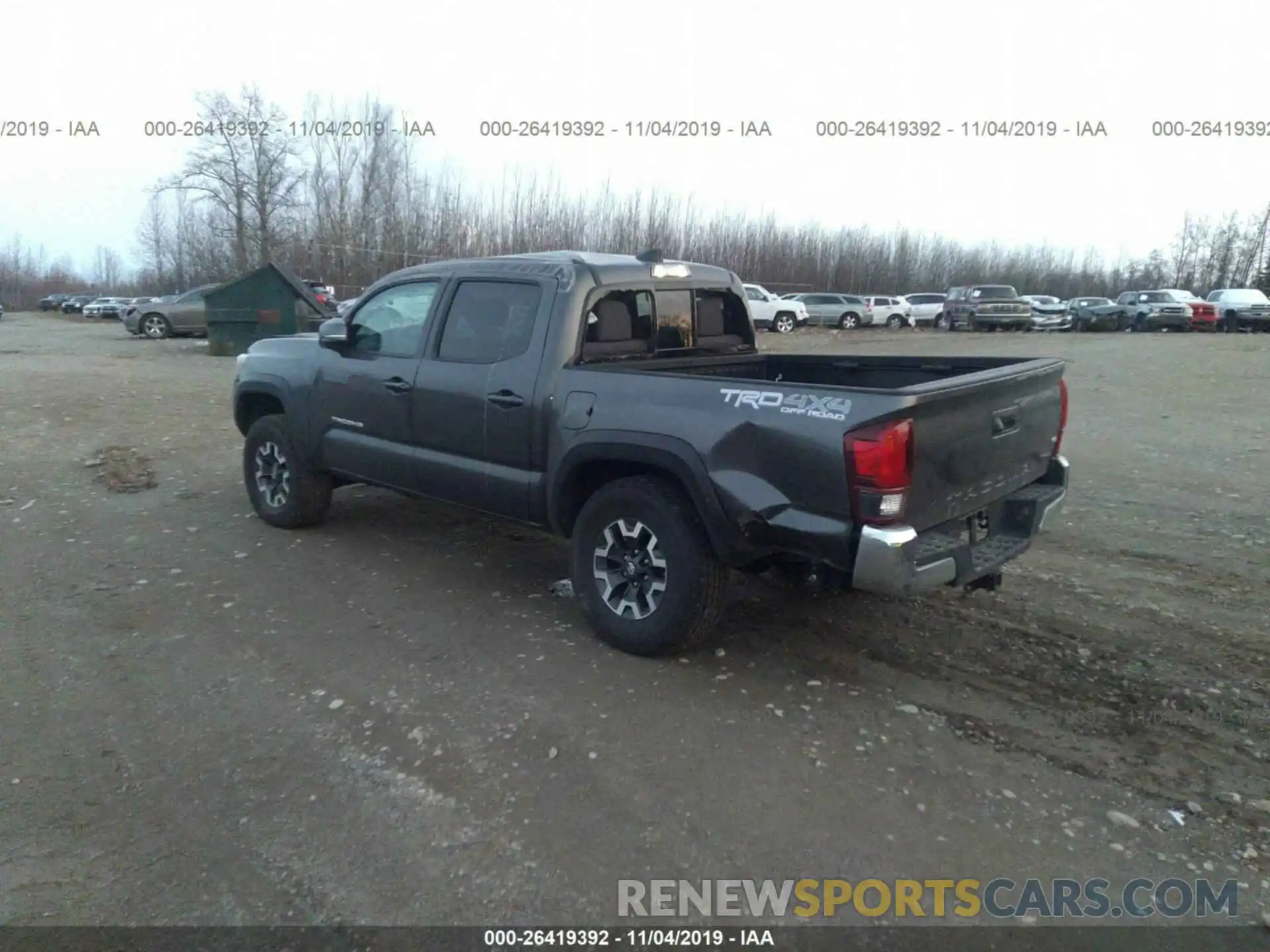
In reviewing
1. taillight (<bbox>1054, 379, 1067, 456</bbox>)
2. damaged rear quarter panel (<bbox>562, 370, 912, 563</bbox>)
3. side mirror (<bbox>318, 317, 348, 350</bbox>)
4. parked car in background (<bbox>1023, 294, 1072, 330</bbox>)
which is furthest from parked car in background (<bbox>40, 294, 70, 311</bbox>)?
taillight (<bbox>1054, 379, 1067, 456</bbox>)

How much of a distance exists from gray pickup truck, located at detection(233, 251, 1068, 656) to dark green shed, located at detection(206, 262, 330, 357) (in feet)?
50.0

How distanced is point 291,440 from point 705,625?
358 cm

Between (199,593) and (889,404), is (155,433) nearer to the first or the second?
(199,593)

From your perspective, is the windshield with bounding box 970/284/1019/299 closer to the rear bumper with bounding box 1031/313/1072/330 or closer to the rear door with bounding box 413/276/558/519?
the rear bumper with bounding box 1031/313/1072/330

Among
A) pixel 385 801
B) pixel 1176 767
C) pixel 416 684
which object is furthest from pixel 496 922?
pixel 1176 767

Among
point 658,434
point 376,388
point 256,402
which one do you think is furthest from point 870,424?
point 256,402

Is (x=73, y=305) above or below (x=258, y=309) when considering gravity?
above

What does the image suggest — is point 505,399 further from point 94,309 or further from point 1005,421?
point 94,309

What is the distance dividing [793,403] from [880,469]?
0.47 m

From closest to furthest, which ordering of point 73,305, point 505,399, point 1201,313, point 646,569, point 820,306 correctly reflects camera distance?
point 646,569 → point 505,399 → point 1201,313 → point 820,306 → point 73,305

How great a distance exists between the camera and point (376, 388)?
563 centimetres

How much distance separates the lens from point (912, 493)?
361cm

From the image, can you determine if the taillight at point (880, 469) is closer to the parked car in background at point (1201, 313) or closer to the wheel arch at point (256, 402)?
the wheel arch at point (256, 402)

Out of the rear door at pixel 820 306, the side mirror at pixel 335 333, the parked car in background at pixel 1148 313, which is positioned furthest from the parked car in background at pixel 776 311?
the side mirror at pixel 335 333
